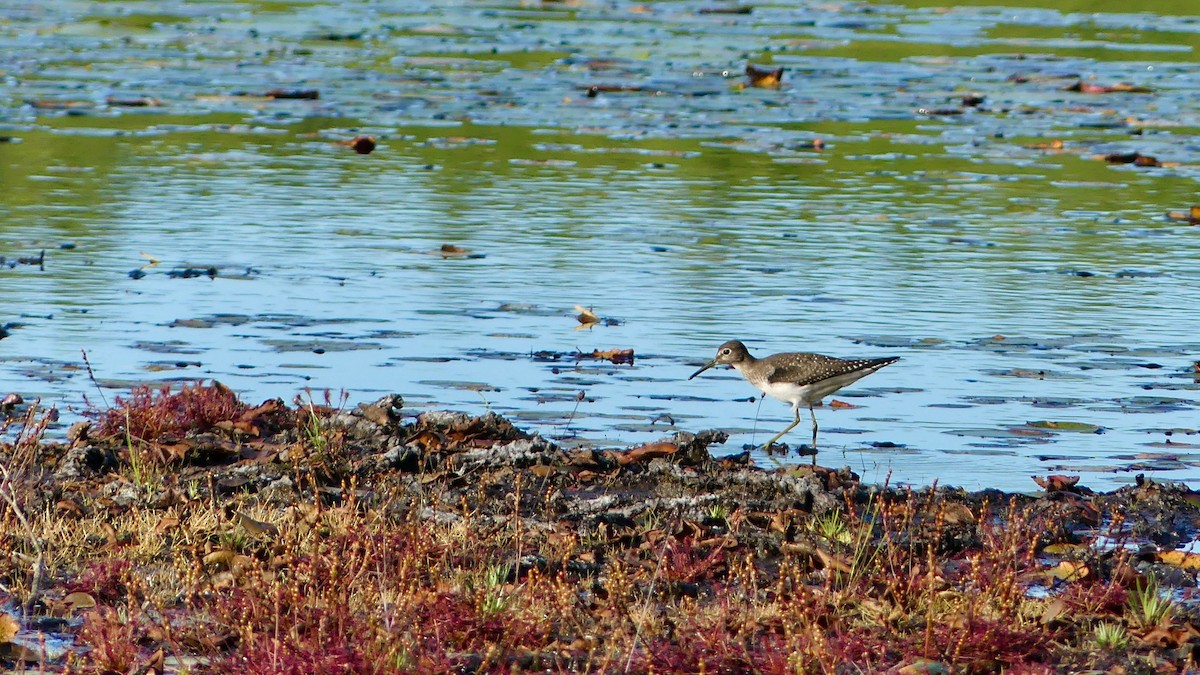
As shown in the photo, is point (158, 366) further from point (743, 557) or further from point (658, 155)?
point (658, 155)

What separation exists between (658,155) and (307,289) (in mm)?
7403

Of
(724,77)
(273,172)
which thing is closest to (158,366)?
(273,172)

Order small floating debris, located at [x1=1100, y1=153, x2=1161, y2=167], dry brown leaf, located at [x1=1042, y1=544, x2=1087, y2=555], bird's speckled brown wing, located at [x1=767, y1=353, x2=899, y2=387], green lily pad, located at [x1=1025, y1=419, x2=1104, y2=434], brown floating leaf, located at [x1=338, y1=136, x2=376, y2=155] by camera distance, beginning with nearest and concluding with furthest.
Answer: dry brown leaf, located at [x1=1042, y1=544, x2=1087, y2=555]
green lily pad, located at [x1=1025, y1=419, x2=1104, y2=434]
bird's speckled brown wing, located at [x1=767, y1=353, x2=899, y2=387]
small floating debris, located at [x1=1100, y1=153, x2=1161, y2=167]
brown floating leaf, located at [x1=338, y1=136, x2=376, y2=155]

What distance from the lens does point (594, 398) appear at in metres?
10.4

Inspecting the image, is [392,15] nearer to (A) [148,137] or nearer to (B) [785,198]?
(A) [148,137]

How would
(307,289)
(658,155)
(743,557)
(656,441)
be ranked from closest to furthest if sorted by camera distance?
(743,557) → (656,441) → (307,289) → (658,155)

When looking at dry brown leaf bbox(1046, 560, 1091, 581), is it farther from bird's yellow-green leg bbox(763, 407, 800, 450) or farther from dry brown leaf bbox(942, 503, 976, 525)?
bird's yellow-green leg bbox(763, 407, 800, 450)

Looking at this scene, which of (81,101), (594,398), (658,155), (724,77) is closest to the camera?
(594,398)

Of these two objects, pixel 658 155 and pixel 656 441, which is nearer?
pixel 656 441

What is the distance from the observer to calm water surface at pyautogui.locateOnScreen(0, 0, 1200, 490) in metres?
10.6

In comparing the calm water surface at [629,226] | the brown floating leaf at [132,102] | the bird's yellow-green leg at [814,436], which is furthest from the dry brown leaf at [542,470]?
the brown floating leaf at [132,102]

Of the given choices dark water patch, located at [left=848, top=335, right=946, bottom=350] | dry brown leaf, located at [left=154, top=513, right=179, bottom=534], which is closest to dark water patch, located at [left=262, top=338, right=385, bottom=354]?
dark water patch, located at [left=848, top=335, right=946, bottom=350]

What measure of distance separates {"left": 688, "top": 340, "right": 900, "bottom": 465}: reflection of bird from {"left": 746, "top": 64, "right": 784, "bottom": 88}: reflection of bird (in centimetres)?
1406

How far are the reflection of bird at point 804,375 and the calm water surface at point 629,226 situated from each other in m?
0.22
